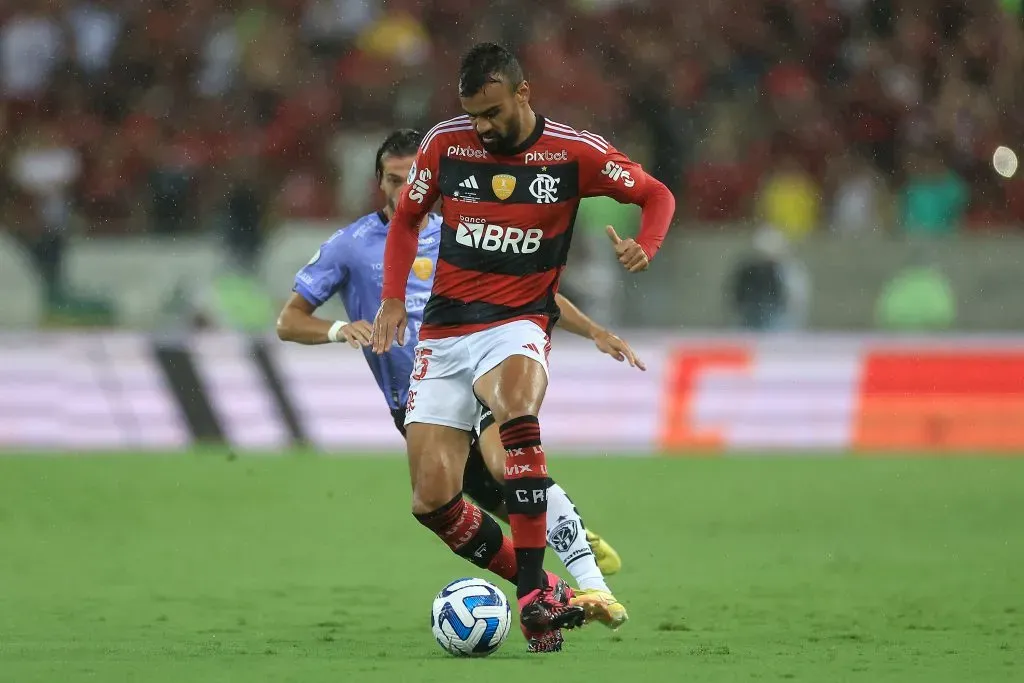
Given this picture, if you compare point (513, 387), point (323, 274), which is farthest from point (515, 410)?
point (323, 274)

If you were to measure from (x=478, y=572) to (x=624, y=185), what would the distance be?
3.28 m

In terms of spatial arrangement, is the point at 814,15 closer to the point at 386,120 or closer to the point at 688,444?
the point at 386,120

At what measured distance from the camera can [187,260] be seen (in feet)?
59.3

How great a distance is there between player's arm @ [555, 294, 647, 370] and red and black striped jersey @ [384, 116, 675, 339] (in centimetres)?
60

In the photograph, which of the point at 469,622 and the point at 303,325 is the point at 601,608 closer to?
the point at 469,622

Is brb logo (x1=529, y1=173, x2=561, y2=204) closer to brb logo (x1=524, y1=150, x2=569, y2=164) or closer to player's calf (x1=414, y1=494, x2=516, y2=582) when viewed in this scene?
brb logo (x1=524, y1=150, x2=569, y2=164)

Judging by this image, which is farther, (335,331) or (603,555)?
(603,555)

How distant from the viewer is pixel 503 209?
6762 millimetres

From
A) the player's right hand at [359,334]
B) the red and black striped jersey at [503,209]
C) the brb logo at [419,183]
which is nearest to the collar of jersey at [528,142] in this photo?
the red and black striped jersey at [503,209]

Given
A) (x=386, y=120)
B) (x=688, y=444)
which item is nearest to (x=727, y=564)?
(x=688, y=444)

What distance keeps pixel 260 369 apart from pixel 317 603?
799 centimetres

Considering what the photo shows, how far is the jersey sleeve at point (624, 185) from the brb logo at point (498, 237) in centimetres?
30

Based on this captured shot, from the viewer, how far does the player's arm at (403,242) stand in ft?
22.5

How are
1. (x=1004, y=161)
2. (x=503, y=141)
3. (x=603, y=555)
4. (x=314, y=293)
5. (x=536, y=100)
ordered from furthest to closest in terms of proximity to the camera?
(x=536, y=100) < (x=1004, y=161) < (x=314, y=293) < (x=603, y=555) < (x=503, y=141)
